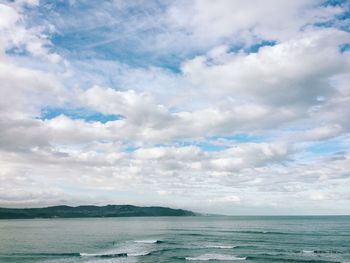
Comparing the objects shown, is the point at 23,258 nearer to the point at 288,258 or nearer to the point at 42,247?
the point at 42,247

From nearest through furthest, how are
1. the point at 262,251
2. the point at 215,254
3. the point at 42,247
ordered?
the point at 215,254
the point at 262,251
the point at 42,247

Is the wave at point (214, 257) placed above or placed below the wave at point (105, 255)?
above

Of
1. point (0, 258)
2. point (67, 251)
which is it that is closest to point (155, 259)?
Answer: point (67, 251)

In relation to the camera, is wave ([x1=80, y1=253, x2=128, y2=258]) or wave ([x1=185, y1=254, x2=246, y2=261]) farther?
wave ([x1=80, y1=253, x2=128, y2=258])

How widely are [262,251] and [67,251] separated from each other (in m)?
41.0

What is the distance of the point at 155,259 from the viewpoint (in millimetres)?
63781

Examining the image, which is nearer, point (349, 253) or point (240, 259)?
point (240, 259)

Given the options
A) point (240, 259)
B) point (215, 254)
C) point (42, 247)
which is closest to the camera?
point (240, 259)

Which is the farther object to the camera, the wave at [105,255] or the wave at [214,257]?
the wave at [105,255]

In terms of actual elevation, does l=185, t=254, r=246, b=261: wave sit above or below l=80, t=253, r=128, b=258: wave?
above

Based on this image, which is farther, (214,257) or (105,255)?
(105,255)

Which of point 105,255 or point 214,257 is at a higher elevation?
point 214,257

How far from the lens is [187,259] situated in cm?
6353

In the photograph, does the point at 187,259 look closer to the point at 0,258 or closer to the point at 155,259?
the point at 155,259
